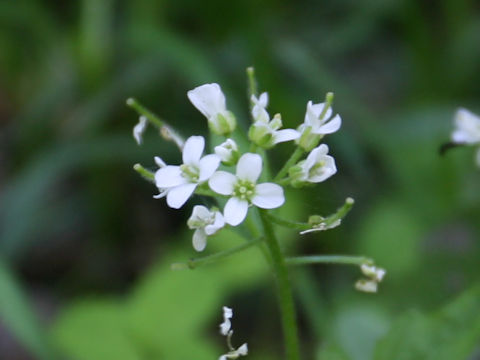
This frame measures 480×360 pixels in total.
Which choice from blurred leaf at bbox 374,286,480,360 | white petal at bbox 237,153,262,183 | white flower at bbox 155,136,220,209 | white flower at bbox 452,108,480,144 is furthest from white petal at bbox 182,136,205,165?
white flower at bbox 452,108,480,144

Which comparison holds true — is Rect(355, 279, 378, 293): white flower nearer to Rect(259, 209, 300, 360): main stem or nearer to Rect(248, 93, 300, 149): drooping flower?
Rect(259, 209, 300, 360): main stem

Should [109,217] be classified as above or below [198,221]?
above

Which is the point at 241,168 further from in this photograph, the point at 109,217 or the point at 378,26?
the point at 378,26

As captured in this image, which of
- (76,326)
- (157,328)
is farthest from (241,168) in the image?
(76,326)

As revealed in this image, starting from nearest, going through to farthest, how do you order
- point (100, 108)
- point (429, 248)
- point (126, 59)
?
1. point (429, 248)
2. point (100, 108)
3. point (126, 59)

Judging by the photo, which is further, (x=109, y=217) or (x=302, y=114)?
(x=109, y=217)

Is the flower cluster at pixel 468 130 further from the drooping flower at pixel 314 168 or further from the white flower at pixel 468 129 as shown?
the drooping flower at pixel 314 168
